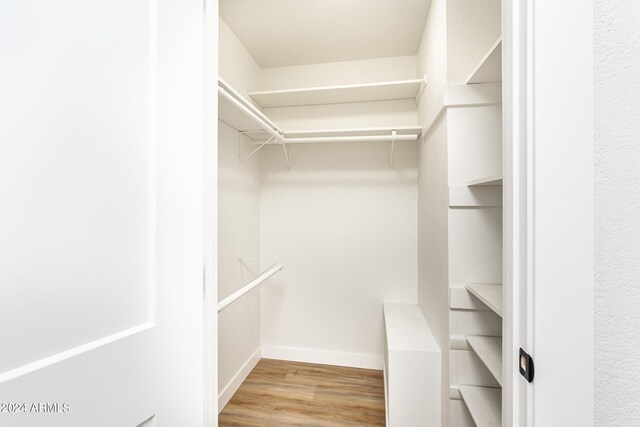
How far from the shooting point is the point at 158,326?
608 millimetres

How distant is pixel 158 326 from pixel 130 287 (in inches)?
4.7

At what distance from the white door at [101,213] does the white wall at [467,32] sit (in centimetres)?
117

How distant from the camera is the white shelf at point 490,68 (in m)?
1.00

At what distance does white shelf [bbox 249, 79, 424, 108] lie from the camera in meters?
1.97

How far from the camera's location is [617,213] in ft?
1.57

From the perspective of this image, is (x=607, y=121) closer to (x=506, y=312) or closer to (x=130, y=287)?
(x=506, y=312)

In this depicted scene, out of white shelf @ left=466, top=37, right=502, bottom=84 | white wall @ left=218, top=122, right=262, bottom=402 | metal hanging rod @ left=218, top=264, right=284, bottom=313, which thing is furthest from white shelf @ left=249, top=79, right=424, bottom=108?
metal hanging rod @ left=218, top=264, right=284, bottom=313

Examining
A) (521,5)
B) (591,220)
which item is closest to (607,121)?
(591,220)

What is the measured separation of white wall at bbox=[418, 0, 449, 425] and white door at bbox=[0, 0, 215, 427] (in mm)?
1163

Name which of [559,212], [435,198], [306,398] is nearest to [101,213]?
[559,212]

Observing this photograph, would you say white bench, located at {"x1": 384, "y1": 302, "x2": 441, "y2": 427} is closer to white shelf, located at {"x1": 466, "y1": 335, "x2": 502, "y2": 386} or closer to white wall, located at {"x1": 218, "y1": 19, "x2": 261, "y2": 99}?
white shelf, located at {"x1": 466, "y1": 335, "x2": 502, "y2": 386}

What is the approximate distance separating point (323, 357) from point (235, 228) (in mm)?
1327

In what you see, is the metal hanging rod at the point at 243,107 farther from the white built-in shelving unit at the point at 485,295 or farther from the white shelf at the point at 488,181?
the white shelf at the point at 488,181

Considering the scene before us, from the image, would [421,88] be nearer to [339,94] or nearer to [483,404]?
[339,94]
